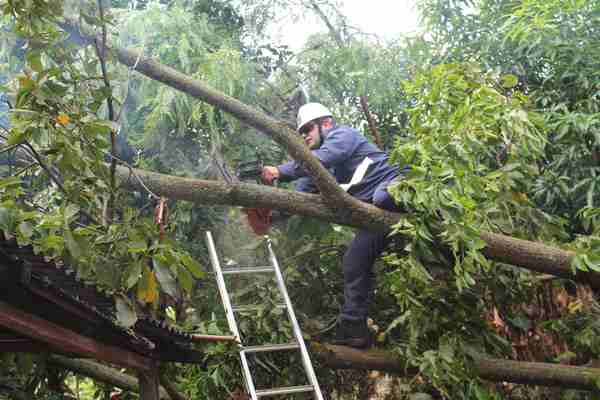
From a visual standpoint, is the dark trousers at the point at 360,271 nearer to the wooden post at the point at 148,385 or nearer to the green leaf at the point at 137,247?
the wooden post at the point at 148,385

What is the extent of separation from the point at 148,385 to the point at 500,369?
1.95 meters

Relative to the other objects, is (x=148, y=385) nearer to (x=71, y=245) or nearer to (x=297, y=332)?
(x=297, y=332)

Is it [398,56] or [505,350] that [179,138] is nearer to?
[398,56]

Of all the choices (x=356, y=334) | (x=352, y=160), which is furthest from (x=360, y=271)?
(x=352, y=160)

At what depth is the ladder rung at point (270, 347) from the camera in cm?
400

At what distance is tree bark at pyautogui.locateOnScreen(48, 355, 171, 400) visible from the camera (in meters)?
4.59

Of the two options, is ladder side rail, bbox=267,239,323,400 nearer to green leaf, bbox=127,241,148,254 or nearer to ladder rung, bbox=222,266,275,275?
ladder rung, bbox=222,266,275,275

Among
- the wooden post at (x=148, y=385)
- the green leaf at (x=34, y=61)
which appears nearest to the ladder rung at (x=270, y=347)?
the wooden post at (x=148, y=385)

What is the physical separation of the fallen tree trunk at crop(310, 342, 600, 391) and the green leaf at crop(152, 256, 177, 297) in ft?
6.44

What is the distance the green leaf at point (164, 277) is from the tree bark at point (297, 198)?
0.98m

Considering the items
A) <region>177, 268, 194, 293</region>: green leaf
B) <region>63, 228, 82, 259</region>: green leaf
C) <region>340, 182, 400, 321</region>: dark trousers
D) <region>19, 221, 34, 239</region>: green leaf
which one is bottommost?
<region>340, 182, 400, 321</region>: dark trousers

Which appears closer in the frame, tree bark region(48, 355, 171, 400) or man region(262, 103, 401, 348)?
man region(262, 103, 401, 348)

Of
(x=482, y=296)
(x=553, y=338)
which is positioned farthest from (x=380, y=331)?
(x=553, y=338)

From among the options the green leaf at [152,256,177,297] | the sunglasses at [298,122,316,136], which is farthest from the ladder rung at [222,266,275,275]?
the green leaf at [152,256,177,297]
